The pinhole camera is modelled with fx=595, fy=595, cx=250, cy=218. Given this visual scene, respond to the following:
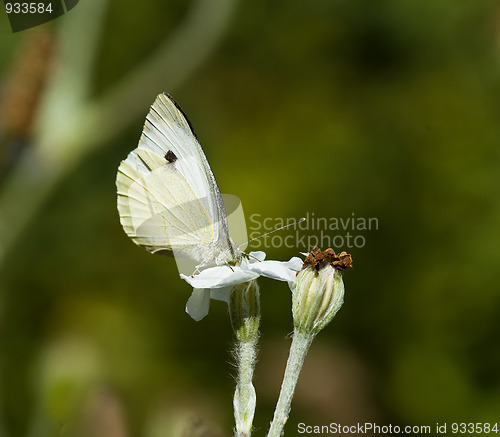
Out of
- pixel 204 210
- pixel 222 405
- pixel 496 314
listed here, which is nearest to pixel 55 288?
pixel 222 405

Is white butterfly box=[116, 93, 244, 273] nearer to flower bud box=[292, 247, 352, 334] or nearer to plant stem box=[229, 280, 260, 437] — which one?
plant stem box=[229, 280, 260, 437]

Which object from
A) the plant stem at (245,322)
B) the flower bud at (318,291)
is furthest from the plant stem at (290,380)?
the plant stem at (245,322)

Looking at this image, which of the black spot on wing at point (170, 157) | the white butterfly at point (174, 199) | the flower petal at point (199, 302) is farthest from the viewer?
the black spot on wing at point (170, 157)

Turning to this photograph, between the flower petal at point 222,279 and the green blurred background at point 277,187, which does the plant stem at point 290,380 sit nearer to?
the flower petal at point 222,279

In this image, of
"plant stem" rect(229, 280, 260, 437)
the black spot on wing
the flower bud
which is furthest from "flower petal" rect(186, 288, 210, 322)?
the black spot on wing

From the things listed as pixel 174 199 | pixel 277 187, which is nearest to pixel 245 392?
pixel 174 199

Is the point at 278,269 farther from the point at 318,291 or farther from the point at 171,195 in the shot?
the point at 171,195
